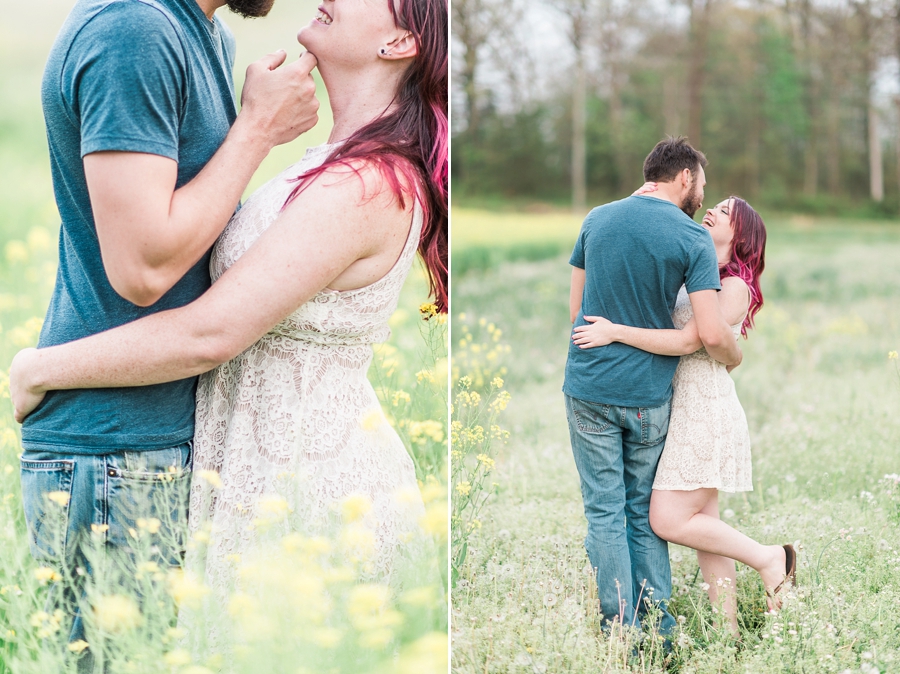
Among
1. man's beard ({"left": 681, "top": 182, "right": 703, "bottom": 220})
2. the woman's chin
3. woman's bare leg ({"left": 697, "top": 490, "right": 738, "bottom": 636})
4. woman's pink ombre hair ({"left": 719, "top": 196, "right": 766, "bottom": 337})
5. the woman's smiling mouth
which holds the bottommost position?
woman's bare leg ({"left": 697, "top": 490, "right": 738, "bottom": 636})

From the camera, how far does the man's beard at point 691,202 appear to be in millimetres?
2783

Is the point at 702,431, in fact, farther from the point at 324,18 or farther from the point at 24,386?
the point at 24,386

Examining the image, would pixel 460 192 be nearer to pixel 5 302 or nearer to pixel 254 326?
pixel 5 302

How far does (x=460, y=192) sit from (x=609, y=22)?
8.40 meters

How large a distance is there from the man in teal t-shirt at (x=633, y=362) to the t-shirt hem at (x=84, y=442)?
148 centimetres

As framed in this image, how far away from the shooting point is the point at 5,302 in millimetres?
4383

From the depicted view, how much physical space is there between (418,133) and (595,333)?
987mm

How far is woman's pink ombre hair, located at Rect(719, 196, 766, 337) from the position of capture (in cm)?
283

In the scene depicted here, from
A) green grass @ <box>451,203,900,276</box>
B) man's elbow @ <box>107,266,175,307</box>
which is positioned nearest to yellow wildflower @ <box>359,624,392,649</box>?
man's elbow @ <box>107,266,175,307</box>

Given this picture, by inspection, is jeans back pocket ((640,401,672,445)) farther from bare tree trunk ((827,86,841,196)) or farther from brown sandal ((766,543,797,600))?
bare tree trunk ((827,86,841,196))

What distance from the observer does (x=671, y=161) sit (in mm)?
2732

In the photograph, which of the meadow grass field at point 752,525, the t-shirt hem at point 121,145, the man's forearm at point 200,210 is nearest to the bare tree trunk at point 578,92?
the meadow grass field at point 752,525

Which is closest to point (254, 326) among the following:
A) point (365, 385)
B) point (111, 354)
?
point (111, 354)

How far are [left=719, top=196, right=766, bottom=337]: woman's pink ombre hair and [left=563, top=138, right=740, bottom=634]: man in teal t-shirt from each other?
0.16m
